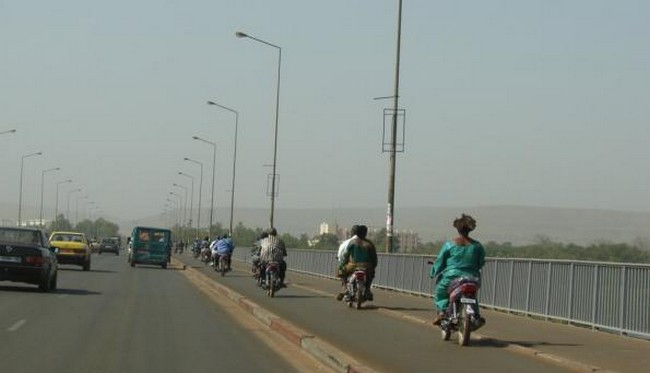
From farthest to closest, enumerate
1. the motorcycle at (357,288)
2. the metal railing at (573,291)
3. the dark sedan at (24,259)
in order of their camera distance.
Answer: the dark sedan at (24,259), the motorcycle at (357,288), the metal railing at (573,291)

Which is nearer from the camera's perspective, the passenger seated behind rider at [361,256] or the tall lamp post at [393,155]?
the passenger seated behind rider at [361,256]

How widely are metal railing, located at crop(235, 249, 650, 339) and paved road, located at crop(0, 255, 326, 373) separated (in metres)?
5.71

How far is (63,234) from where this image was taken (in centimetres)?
4972

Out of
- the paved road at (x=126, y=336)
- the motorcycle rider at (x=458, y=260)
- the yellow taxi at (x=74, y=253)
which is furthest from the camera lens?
the yellow taxi at (x=74, y=253)

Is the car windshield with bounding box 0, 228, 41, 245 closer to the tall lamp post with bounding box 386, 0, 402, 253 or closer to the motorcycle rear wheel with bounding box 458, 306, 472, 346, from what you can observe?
the tall lamp post with bounding box 386, 0, 402, 253

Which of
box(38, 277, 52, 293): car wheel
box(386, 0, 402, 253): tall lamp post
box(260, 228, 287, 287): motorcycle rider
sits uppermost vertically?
box(386, 0, 402, 253): tall lamp post

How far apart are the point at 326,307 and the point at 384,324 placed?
480 centimetres

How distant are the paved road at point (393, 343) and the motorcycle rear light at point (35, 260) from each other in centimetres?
556

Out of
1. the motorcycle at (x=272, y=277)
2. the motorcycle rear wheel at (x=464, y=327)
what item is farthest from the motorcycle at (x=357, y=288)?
the motorcycle rear wheel at (x=464, y=327)

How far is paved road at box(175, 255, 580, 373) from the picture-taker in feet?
41.9

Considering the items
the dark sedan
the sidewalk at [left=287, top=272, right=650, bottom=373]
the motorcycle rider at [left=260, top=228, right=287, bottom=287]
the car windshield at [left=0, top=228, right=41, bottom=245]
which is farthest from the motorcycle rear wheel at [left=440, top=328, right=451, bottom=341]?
the car windshield at [left=0, top=228, right=41, bottom=245]

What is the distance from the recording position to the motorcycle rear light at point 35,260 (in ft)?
87.1

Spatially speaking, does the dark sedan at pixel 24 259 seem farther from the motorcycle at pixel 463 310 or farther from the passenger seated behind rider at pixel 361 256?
the motorcycle at pixel 463 310

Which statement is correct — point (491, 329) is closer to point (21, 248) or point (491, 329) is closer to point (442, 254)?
point (442, 254)
